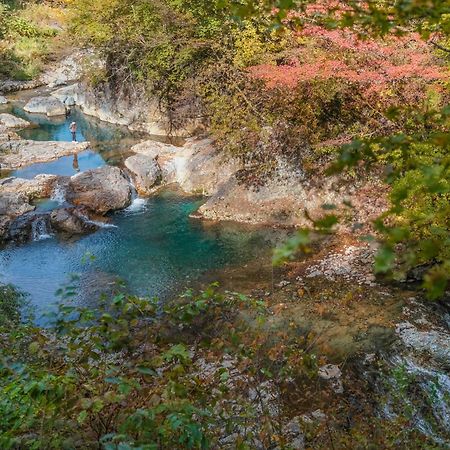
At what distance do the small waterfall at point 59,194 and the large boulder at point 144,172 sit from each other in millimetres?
2369

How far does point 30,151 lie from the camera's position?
1925 centimetres

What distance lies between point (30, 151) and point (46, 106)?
6.58 meters

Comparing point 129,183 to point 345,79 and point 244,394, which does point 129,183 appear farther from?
point 244,394

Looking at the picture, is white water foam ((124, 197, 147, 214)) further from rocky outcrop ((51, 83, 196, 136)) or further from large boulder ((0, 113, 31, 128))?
large boulder ((0, 113, 31, 128))

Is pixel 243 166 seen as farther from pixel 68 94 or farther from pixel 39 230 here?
pixel 68 94

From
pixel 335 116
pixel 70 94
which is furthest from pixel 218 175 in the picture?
pixel 70 94

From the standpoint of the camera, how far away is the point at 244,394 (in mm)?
5609

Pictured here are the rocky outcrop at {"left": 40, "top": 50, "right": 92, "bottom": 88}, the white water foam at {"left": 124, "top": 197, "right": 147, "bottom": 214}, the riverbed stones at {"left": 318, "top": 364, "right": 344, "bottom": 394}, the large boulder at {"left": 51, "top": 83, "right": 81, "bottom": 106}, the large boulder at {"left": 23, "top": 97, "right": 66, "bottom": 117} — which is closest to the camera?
the riverbed stones at {"left": 318, "top": 364, "right": 344, "bottom": 394}

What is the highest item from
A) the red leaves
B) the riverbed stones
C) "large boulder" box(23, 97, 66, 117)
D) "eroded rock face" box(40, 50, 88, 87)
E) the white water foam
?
the red leaves

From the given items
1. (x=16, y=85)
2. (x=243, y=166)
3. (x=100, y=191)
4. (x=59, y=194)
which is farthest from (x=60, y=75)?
(x=243, y=166)

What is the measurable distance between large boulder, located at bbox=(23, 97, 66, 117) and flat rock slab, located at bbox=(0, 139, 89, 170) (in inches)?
187

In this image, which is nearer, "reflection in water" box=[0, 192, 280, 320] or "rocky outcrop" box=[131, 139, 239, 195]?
"reflection in water" box=[0, 192, 280, 320]

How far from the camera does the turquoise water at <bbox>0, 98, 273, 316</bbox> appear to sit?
35.8 feet

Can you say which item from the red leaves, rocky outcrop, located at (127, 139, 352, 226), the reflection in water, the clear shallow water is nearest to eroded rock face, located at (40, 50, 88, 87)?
the clear shallow water
